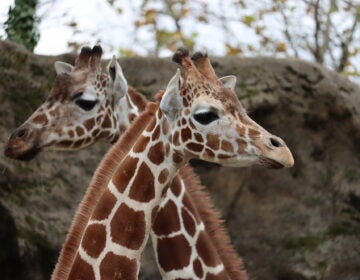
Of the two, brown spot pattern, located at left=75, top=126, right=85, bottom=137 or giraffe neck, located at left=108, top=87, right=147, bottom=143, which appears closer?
brown spot pattern, located at left=75, top=126, right=85, bottom=137

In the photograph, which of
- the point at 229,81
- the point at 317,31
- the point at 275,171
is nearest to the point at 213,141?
the point at 229,81

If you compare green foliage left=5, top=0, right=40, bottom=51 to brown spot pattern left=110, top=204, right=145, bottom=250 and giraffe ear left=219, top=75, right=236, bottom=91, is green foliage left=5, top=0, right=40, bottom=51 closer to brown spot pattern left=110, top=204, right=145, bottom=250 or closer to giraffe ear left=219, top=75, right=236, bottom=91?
giraffe ear left=219, top=75, right=236, bottom=91

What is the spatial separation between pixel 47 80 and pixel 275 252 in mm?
2761

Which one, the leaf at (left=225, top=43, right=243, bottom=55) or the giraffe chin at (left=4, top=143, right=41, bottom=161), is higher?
the giraffe chin at (left=4, top=143, right=41, bottom=161)

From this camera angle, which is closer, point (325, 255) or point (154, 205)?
point (154, 205)

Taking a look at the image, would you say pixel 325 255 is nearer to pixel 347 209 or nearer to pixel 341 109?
pixel 347 209

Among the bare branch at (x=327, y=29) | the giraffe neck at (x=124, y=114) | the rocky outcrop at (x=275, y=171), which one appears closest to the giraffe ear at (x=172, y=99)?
the giraffe neck at (x=124, y=114)

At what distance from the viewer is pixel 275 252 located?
7.75 meters

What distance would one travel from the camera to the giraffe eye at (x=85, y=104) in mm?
6219

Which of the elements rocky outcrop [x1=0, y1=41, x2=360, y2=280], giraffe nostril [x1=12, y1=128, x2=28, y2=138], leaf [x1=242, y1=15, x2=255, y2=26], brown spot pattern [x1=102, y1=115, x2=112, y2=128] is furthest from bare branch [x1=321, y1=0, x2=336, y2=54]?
giraffe nostril [x1=12, y1=128, x2=28, y2=138]

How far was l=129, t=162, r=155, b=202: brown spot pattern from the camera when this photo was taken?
431 cm

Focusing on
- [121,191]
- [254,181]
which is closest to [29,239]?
[254,181]

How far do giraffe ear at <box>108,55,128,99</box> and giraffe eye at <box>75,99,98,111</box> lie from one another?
255 millimetres

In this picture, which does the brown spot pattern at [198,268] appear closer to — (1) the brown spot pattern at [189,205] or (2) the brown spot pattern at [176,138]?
(1) the brown spot pattern at [189,205]
